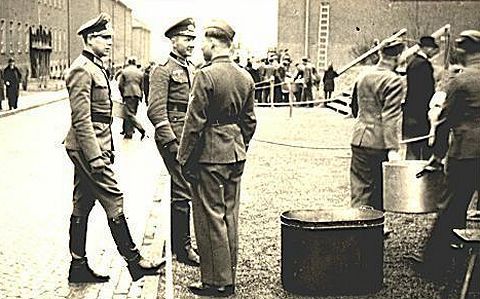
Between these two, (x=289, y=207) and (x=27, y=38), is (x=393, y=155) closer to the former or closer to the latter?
(x=289, y=207)

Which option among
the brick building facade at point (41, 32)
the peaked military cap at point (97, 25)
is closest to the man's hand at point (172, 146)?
the peaked military cap at point (97, 25)

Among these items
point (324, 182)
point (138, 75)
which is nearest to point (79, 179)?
point (324, 182)

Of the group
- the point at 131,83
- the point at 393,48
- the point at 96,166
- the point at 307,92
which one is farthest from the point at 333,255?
the point at 307,92

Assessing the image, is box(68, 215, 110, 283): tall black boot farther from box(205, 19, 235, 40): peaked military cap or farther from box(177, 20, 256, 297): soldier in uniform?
box(205, 19, 235, 40): peaked military cap

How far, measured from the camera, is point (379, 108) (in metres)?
8.77

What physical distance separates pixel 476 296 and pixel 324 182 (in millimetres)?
6997

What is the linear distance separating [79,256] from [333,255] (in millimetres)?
2054

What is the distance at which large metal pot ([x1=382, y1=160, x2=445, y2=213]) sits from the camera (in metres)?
8.04

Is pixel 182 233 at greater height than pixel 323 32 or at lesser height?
lesser

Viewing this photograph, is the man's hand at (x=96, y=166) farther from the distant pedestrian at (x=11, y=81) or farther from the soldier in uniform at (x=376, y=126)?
the distant pedestrian at (x=11, y=81)

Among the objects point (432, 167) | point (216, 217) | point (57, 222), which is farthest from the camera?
point (57, 222)

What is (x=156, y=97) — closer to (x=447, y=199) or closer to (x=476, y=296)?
(x=447, y=199)

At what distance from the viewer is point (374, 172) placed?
Answer: 355 inches

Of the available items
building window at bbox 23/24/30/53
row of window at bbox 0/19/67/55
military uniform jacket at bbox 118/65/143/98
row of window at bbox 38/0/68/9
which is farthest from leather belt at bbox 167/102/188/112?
row of window at bbox 38/0/68/9
